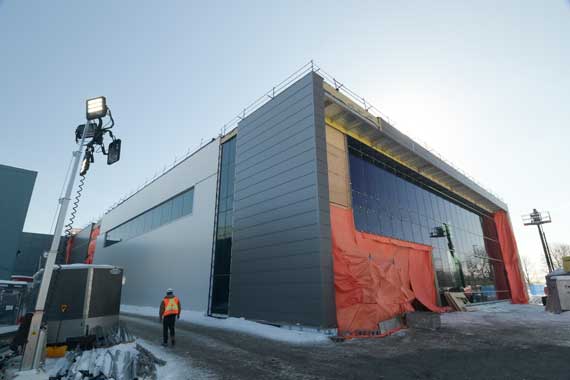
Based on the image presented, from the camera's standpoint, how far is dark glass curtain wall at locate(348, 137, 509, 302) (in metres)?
15.1

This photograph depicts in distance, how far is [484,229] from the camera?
93.4 ft

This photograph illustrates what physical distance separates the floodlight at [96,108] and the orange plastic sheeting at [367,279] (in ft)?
28.1

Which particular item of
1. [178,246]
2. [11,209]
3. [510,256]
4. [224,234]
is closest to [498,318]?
[224,234]

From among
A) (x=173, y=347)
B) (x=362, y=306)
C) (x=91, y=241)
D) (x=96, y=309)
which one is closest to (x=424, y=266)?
(x=362, y=306)

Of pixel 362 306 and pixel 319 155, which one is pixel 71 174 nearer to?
pixel 319 155

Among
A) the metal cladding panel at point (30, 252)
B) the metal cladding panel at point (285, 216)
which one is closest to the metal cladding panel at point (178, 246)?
the metal cladding panel at point (285, 216)

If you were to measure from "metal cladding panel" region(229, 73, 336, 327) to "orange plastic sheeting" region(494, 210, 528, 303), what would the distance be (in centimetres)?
2578

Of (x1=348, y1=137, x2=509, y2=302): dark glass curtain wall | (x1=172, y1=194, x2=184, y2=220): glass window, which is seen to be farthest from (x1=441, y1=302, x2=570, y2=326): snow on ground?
(x1=172, y1=194, x2=184, y2=220): glass window

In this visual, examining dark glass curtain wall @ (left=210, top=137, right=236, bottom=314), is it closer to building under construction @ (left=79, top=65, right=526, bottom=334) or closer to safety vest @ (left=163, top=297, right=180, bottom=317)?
building under construction @ (left=79, top=65, right=526, bottom=334)

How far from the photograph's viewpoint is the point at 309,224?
1130cm

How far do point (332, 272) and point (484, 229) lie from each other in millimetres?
25369

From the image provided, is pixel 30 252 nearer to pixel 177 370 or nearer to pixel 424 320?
pixel 177 370

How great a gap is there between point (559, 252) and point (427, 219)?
6414 cm

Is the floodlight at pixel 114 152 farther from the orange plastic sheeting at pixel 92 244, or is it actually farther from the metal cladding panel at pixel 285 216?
the orange plastic sheeting at pixel 92 244
